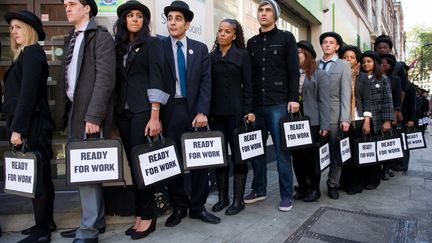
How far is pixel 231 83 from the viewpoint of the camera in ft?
12.8

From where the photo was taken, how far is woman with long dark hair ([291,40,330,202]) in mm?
4543

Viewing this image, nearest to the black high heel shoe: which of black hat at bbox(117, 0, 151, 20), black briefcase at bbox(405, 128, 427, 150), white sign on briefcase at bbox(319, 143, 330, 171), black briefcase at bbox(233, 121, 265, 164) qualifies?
black briefcase at bbox(233, 121, 265, 164)

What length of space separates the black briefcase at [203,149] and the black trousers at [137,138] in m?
0.39

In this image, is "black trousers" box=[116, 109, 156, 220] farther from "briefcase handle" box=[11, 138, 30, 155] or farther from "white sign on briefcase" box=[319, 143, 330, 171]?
"white sign on briefcase" box=[319, 143, 330, 171]

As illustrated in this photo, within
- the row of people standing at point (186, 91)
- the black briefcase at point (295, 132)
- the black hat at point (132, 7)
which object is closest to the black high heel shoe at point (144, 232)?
the row of people standing at point (186, 91)

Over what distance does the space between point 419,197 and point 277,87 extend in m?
2.57

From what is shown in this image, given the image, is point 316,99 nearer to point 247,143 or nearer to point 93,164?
point 247,143

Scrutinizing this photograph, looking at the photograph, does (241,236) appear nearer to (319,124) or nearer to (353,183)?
(319,124)

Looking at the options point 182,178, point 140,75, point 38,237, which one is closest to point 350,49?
point 182,178

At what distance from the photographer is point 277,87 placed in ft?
13.4

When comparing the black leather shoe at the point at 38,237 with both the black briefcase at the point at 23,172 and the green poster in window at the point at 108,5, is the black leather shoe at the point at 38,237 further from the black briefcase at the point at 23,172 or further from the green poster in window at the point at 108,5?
the green poster in window at the point at 108,5

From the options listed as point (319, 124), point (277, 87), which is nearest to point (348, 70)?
point (319, 124)

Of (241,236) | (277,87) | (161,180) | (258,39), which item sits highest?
(258,39)

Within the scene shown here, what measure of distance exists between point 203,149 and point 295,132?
3.53 feet
